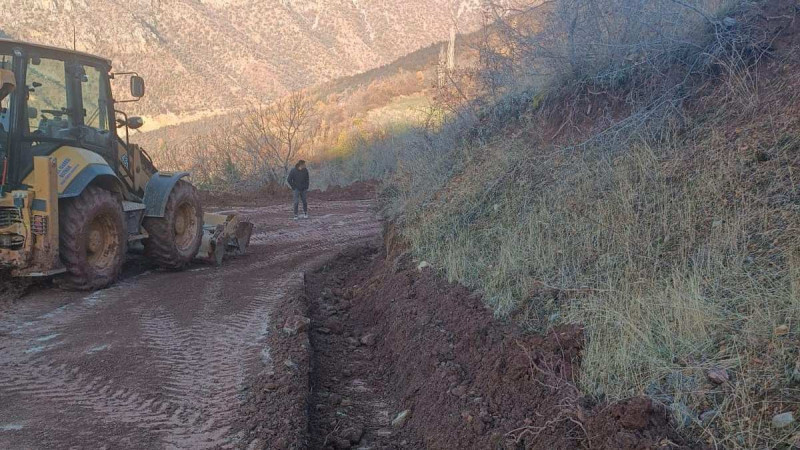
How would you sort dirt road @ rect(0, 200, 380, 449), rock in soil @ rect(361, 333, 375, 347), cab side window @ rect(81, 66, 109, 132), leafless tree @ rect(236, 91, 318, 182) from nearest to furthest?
dirt road @ rect(0, 200, 380, 449)
rock in soil @ rect(361, 333, 375, 347)
cab side window @ rect(81, 66, 109, 132)
leafless tree @ rect(236, 91, 318, 182)

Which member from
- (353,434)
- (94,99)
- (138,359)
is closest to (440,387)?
(353,434)

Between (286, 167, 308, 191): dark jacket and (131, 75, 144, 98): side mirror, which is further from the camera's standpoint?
(286, 167, 308, 191): dark jacket

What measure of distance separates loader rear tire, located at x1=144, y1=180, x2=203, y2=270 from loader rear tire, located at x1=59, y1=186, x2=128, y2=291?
0.87m

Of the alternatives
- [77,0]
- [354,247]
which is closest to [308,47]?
[77,0]

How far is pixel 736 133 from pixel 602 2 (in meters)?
3.95

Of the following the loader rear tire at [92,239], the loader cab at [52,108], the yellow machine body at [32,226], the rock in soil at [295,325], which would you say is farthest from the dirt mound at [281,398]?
the loader cab at [52,108]

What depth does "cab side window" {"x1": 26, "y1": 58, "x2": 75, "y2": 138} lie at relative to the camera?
28.4 ft

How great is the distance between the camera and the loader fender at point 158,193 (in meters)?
10.3

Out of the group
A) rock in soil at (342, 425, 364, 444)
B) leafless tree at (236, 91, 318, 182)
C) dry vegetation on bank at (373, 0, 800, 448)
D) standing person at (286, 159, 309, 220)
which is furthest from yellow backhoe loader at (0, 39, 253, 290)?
leafless tree at (236, 91, 318, 182)

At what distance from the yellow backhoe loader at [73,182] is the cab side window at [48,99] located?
0.01 metres

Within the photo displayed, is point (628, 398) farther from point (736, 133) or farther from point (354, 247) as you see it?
point (354, 247)

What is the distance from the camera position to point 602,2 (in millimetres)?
9523

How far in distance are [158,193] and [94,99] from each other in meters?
1.58

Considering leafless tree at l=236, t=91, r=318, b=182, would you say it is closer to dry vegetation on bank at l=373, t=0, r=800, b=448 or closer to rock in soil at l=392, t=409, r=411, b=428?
dry vegetation on bank at l=373, t=0, r=800, b=448
